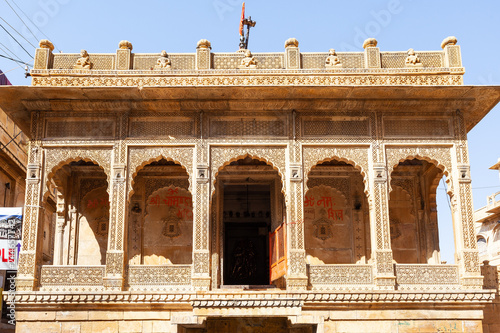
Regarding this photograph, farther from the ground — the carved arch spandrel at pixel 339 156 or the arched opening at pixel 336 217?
the carved arch spandrel at pixel 339 156

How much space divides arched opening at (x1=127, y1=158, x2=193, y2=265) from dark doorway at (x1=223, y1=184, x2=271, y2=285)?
1544 millimetres

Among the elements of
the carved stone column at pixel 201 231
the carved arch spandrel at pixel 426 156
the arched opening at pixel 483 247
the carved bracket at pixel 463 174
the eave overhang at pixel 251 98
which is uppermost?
the eave overhang at pixel 251 98

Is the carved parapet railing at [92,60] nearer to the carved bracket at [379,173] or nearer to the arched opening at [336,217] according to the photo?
the arched opening at [336,217]

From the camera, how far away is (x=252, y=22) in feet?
57.0

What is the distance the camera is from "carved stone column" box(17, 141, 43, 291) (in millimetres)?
12000

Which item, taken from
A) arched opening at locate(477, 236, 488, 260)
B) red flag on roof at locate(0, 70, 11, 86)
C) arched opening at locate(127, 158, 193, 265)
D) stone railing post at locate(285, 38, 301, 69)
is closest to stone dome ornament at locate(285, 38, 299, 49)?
stone railing post at locate(285, 38, 301, 69)

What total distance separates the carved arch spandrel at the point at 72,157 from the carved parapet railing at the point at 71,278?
181cm

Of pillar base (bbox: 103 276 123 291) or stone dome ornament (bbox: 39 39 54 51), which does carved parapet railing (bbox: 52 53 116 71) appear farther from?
pillar base (bbox: 103 276 123 291)

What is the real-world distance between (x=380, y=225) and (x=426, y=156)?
191cm

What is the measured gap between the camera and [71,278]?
1220cm

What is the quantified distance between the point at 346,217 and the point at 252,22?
21.5 ft

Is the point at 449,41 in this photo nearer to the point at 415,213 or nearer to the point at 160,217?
the point at 415,213

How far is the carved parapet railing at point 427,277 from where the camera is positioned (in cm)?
1221

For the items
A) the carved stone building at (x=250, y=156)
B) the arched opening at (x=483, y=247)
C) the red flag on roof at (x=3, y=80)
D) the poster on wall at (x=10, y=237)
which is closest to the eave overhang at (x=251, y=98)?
the carved stone building at (x=250, y=156)
